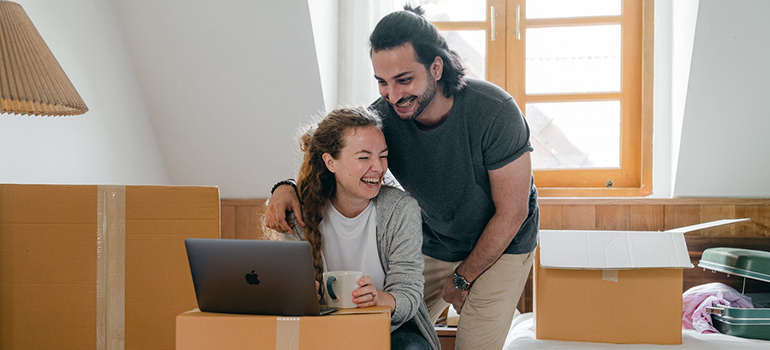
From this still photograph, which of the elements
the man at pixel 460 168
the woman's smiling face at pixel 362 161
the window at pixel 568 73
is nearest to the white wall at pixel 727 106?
the window at pixel 568 73

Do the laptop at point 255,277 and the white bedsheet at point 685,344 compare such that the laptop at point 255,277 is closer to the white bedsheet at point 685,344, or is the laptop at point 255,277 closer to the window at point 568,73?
the white bedsheet at point 685,344

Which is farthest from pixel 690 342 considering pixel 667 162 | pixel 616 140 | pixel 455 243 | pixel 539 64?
pixel 539 64

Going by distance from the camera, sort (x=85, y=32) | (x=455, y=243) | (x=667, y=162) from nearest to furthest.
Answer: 1. (x=455, y=243)
2. (x=85, y=32)
3. (x=667, y=162)

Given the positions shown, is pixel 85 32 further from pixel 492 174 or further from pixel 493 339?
pixel 493 339

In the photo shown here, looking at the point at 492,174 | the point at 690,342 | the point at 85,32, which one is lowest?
the point at 690,342

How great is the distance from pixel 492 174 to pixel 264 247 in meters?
0.70

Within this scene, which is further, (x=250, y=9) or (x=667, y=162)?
(x=667, y=162)

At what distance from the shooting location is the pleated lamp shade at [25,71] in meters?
1.26

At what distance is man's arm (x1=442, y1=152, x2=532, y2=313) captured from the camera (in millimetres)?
1567

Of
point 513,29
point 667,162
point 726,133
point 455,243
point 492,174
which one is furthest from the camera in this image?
point 513,29

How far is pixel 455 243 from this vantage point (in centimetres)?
175

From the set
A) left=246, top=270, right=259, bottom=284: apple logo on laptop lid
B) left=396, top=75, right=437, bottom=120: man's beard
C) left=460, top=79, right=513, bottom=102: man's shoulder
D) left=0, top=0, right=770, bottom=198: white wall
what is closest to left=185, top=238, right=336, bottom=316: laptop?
left=246, top=270, right=259, bottom=284: apple logo on laptop lid

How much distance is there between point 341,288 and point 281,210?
34 centimetres

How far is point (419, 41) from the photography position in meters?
1.51
